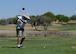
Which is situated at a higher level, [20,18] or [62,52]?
[20,18]

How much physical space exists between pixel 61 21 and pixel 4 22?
7179cm

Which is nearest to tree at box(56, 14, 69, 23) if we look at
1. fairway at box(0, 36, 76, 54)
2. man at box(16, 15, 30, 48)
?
fairway at box(0, 36, 76, 54)

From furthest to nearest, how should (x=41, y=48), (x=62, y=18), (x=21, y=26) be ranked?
(x=62, y=18) < (x=21, y=26) < (x=41, y=48)

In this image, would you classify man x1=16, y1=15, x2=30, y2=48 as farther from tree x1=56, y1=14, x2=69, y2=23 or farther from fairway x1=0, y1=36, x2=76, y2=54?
tree x1=56, y1=14, x2=69, y2=23

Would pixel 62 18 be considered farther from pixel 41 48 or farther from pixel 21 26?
pixel 41 48

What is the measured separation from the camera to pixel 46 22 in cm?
9750

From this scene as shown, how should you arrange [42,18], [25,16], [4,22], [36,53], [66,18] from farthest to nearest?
[66,18] < [4,22] < [42,18] < [25,16] < [36,53]

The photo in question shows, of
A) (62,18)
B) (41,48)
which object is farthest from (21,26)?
(62,18)

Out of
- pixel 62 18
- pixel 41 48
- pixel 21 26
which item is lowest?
pixel 62 18

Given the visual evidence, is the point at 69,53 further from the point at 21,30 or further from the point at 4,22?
the point at 4,22

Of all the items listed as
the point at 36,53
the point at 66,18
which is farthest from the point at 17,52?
the point at 66,18

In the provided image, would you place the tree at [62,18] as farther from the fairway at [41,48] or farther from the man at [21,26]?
the man at [21,26]

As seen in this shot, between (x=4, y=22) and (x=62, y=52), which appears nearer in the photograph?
(x=62, y=52)

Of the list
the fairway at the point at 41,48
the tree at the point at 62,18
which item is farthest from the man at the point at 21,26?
the tree at the point at 62,18
